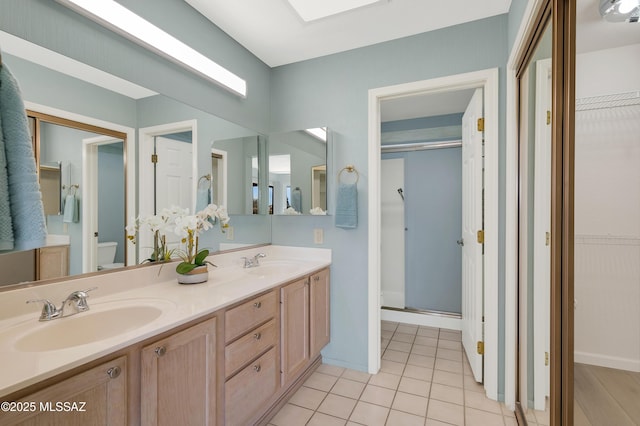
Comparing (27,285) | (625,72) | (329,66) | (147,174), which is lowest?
(27,285)

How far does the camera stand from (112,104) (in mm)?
1454

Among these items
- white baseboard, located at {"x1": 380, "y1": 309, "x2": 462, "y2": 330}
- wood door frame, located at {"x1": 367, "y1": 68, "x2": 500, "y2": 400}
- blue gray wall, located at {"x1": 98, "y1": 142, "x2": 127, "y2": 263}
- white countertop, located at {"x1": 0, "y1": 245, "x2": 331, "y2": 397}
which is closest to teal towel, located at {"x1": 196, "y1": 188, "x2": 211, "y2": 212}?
white countertop, located at {"x1": 0, "y1": 245, "x2": 331, "y2": 397}

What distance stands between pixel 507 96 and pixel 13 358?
2.51 metres

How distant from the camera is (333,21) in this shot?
1954mm

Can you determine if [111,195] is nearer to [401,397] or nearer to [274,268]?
[274,268]

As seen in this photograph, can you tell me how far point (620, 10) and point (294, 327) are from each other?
188 centimetres

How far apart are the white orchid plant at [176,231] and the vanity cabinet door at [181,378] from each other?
52 centimetres

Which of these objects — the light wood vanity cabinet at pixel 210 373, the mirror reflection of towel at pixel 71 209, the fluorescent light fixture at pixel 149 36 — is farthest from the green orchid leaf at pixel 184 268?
the fluorescent light fixture at pixel 149 36

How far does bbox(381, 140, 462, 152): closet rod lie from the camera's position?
319cm

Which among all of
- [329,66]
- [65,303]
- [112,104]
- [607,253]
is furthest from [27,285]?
[329,66]

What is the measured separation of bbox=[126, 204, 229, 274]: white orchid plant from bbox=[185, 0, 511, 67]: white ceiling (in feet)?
4.24

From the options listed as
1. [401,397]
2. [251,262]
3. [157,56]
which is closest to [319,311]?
[251,262]

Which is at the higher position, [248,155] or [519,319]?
[248,155]

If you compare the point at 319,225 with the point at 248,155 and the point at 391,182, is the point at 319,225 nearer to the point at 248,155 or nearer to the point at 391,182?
the point at 248,155
